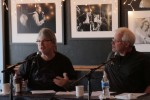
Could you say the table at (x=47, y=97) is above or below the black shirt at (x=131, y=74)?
below

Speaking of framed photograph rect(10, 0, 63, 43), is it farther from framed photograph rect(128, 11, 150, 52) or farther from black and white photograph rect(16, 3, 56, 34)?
framed photograph rect(128, 11, 150, 52)

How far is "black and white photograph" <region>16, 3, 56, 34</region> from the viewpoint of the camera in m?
5.40

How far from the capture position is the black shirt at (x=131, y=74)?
380 centimetres

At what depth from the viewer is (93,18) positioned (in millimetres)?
5156

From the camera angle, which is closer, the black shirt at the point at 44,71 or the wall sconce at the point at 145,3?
the black shirt at the point at 44,71

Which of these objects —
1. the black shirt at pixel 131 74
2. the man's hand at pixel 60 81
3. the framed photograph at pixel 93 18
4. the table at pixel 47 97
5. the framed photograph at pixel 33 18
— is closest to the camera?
the table at pixel 47 97

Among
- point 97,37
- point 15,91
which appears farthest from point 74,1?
point 15,91

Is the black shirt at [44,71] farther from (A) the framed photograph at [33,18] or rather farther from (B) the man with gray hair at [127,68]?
(A) the framed photograph at [33,18]

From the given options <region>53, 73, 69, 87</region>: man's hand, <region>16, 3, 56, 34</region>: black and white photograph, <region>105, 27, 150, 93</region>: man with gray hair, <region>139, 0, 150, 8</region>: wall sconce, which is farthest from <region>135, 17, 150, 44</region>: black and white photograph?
<region>53, 73, 69, 87</region>: man's hand

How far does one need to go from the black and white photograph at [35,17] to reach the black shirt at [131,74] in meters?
1.79

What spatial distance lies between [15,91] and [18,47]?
2096 millimetres

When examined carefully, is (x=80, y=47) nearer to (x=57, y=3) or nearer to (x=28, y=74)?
(x=57, y=3)

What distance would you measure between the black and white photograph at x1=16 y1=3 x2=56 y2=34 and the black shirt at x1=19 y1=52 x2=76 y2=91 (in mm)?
1438

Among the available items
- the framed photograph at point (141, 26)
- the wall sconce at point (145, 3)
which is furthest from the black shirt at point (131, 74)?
the wall sconce at point (145, 3)
